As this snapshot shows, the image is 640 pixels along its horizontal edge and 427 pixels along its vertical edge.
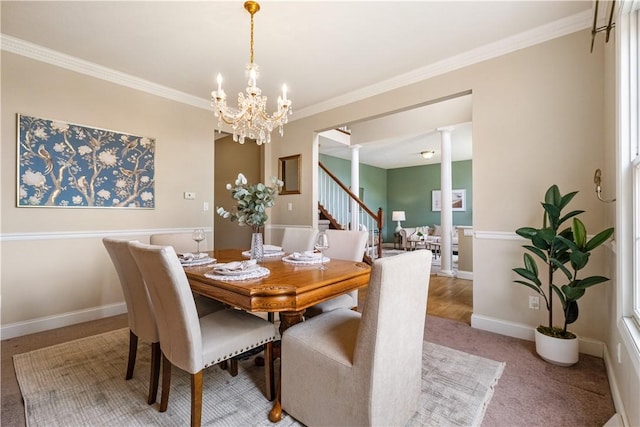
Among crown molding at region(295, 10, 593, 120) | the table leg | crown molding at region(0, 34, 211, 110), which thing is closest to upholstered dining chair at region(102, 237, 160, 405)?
the table leg

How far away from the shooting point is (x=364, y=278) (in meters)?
1.71

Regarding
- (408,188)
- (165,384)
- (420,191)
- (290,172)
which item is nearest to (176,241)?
(165,384)

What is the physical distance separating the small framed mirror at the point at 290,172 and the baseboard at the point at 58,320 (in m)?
2.58

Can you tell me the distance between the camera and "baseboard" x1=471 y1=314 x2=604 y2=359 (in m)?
2.12

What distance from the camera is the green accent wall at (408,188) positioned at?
8602 millimetres

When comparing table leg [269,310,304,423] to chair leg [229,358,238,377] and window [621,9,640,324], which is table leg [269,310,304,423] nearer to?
chair leg [229,358,238,377]

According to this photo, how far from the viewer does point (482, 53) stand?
2.66 m

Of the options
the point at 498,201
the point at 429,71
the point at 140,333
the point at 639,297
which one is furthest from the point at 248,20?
the point at 639,297

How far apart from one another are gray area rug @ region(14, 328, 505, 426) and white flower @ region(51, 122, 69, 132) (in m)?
1.99

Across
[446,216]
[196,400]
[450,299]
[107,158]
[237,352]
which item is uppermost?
[107,158]

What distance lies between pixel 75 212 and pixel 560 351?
14.2 feet

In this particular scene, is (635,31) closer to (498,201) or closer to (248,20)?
(498,201)

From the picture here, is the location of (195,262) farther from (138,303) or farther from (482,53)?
(482,53)

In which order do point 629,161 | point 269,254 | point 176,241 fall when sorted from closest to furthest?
point 629,161 < point 269,254 < point 176,241
